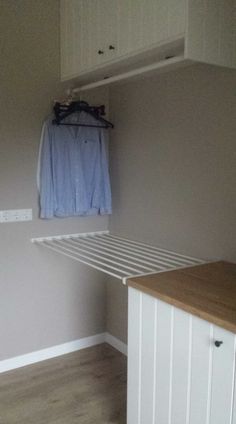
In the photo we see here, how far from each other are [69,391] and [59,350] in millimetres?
501

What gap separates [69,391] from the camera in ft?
8.29

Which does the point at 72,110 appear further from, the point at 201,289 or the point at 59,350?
the point at 59,350

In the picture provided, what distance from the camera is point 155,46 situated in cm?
194

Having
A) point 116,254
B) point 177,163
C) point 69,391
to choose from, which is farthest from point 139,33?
point 69,391

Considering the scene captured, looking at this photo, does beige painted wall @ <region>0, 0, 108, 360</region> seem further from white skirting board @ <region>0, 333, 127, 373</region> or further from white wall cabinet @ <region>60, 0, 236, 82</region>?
white wall cabinet @ <region>60, 0, 236, 82</region>

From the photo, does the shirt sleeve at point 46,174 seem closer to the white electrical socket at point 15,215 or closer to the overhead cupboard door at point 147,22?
the white electrical socket at point 15,215

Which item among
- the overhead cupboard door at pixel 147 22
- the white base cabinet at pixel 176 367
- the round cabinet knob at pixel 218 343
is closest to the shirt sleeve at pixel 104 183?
the overhead cupboard door at pixel 147 22

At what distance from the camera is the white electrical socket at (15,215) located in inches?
104

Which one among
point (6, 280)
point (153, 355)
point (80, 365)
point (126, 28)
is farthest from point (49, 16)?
point (80, 365)

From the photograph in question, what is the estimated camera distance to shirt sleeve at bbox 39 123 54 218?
271cm

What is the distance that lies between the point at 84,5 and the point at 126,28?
1.72 ft

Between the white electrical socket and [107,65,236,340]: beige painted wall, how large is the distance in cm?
67

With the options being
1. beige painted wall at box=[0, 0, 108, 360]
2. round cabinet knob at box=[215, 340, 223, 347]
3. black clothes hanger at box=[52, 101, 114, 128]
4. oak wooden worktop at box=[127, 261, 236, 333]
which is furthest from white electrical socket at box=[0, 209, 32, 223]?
round cabinet knob at box=[215, 340, 223, 347]

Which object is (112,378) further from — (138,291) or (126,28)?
(126,28)
